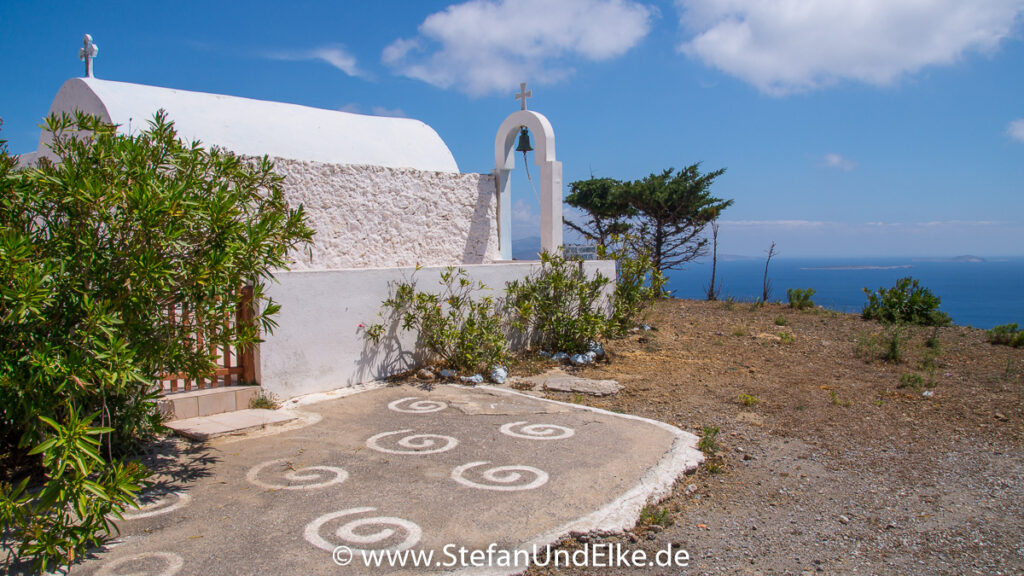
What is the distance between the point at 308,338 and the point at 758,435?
185 inches

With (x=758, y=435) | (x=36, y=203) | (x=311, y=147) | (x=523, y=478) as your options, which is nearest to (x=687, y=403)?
(x=758, y=435)

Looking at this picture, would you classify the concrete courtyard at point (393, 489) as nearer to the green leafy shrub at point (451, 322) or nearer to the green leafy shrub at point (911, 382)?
the green leafy shrub at point (451, 322)

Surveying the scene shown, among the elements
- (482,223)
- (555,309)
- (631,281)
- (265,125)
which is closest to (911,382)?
(631,281)

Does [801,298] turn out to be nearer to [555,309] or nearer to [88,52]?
[555,309]

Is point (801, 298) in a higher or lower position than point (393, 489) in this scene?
higher

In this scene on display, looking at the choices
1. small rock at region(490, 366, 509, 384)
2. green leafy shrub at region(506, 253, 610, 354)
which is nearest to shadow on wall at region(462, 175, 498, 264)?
green leafy shrub at region(506, 253, 610, 354)

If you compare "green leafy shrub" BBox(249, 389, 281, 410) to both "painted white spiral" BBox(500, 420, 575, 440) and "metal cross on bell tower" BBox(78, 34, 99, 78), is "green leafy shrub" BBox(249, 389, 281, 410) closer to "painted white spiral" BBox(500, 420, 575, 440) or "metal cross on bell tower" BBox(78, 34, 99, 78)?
"painted white spiral" BBox(500, 420, 575, 440)

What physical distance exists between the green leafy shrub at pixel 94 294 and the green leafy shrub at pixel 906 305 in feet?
43.0

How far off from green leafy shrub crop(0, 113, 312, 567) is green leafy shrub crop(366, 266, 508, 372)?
322cm

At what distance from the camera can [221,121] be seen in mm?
8977

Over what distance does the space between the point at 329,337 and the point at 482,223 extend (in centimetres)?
483

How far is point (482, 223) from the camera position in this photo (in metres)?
10.9

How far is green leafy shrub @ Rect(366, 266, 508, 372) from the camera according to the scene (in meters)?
7.43

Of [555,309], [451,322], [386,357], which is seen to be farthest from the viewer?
[555,309]
